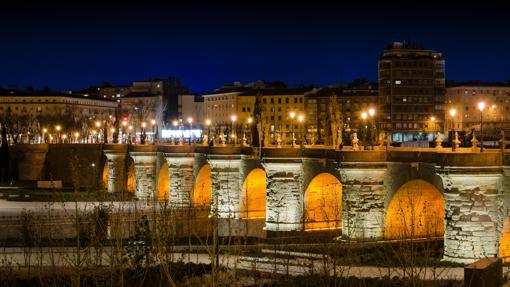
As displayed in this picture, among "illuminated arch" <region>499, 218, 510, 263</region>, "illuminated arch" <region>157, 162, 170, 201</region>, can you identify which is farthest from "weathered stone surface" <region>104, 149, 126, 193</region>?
"illuminated arch" <region>499, 218, 510, 263</region>

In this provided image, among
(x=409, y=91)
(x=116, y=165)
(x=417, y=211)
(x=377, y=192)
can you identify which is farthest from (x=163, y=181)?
(x=409, y=91)

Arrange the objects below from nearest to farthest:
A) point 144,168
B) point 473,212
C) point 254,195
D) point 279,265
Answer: point 473,212 → point 279,265 → point 254,195 → point 144,168

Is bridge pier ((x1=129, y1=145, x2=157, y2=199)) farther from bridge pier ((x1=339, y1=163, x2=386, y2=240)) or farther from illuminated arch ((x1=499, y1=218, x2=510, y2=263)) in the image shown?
illuminated arch ((x1=499, y1=218, x2=510, y2=263))

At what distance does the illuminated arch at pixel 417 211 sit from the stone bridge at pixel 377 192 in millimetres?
43

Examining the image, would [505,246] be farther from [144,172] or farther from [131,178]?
[131,178]

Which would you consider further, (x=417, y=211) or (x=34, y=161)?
(x=34, y=161)

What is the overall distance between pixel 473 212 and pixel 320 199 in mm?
13719

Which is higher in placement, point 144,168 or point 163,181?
point 144,168

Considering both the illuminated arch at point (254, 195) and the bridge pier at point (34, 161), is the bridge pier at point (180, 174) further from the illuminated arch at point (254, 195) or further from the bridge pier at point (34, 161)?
the bridge pier at point (34, 161)

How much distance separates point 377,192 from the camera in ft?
113

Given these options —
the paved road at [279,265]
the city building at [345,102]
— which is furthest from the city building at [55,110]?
the paved road at [279,265]

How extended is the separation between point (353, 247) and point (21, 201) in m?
36.9

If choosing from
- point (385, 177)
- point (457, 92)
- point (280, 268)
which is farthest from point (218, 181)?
point (457, 92)

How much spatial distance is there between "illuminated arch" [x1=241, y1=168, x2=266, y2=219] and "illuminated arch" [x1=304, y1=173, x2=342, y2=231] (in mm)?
6209
